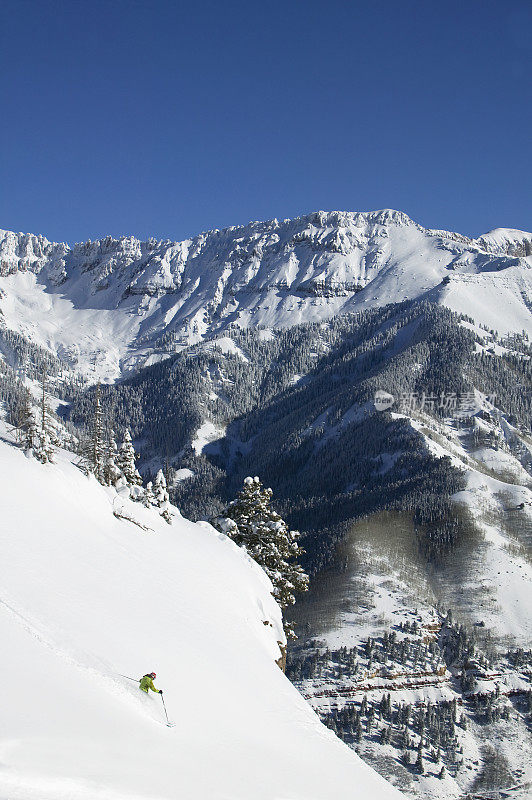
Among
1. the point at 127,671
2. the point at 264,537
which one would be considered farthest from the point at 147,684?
the point at 264,537

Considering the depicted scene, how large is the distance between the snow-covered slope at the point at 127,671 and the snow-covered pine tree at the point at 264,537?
1075cm

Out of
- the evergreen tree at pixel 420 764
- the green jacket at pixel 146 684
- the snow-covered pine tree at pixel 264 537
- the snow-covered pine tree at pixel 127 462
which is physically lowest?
the green jacket at pixel 146 684

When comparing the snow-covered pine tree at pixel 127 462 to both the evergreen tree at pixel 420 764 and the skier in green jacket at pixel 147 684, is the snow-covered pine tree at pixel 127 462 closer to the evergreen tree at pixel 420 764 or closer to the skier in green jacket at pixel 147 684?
the skier in green jacket at pixel 147 684

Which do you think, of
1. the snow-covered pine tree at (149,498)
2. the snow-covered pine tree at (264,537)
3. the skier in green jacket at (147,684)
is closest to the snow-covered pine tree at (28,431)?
the snow-covered pine tree at (149,498)

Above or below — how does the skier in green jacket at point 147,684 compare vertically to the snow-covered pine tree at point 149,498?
below

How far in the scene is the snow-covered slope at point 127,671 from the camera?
12.6m

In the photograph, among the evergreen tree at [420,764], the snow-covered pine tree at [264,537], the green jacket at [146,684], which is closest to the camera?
the green jacket at [146,684]

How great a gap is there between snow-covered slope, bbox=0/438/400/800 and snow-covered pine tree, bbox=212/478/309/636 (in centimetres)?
1075

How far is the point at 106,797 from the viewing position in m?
11.4

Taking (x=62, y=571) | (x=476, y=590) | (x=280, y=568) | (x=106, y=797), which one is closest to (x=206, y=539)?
(x=280, y=568)

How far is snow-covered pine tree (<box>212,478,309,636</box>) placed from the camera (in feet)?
140

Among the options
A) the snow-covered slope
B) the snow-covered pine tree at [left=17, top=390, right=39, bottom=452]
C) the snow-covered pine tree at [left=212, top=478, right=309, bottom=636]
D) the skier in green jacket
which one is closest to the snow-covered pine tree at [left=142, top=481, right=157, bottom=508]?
the snow-covered slope

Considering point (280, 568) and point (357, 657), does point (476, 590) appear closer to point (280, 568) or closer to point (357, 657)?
point (357, 657)

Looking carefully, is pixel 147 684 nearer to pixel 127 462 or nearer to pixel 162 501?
pixel 162 501
